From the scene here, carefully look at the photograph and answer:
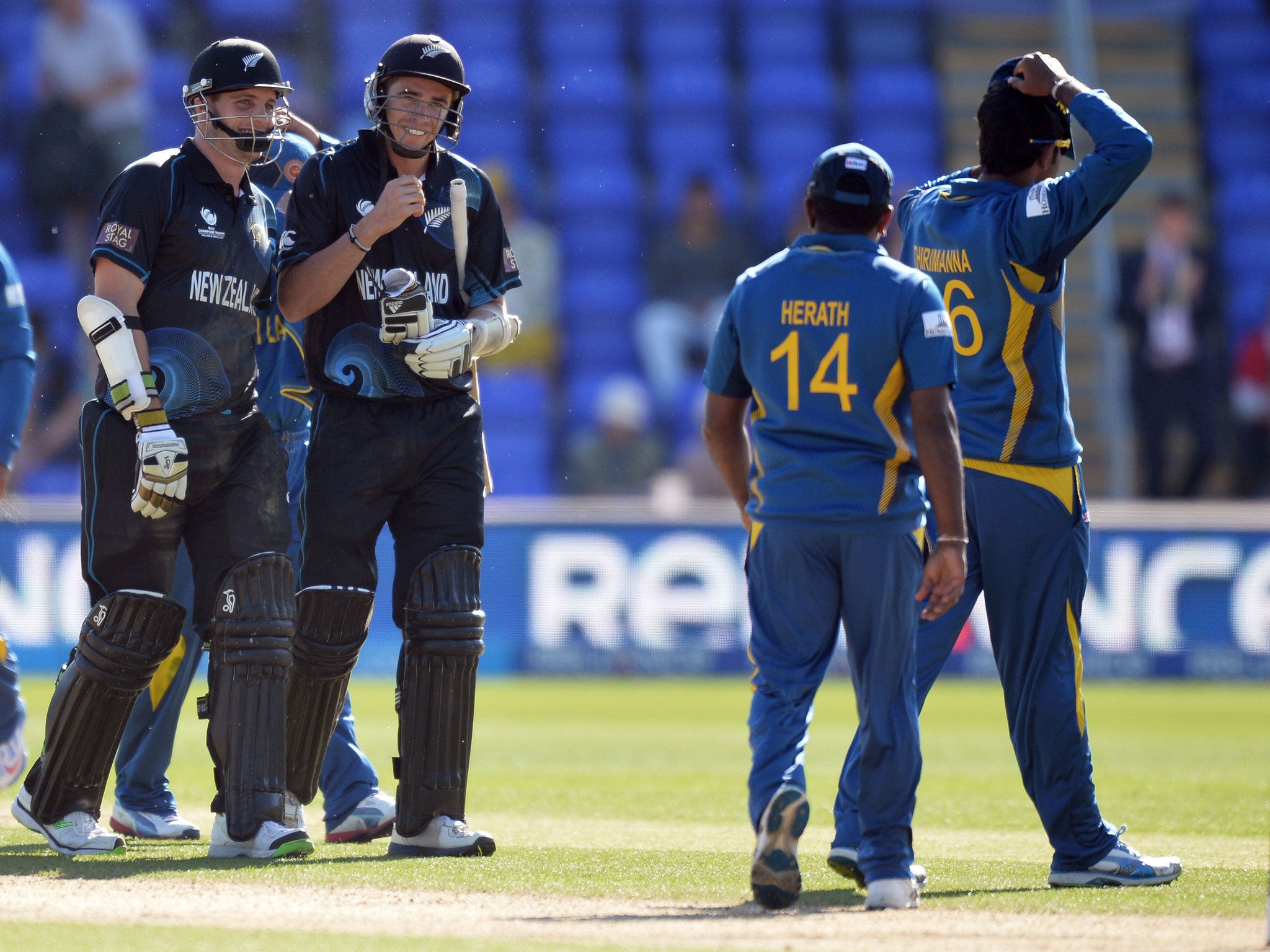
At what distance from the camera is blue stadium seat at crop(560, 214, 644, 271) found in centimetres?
1652

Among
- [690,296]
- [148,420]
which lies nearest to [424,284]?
[148,420]

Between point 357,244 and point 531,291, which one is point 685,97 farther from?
point 357,244

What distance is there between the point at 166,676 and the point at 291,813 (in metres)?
1.02

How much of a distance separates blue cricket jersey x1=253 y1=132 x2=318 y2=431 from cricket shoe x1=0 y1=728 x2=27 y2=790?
1484mm

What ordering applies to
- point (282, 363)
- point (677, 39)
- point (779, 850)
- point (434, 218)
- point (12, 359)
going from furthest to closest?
point (677, 39), point (12, 359), point (282, 363), point (434, 218), point (779, 850)

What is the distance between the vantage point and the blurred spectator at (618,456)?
47.3ft

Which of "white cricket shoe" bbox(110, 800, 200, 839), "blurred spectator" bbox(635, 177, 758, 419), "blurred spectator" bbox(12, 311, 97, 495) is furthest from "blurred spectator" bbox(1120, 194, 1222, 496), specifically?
"white cricket shoe" bbox(110, 800, 200, 839)

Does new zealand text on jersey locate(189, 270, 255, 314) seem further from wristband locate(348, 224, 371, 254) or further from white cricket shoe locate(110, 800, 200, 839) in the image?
white cricket shoe locate(110, 800, 200, 839)

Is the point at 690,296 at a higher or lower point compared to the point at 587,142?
lower

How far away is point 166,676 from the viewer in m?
6.16

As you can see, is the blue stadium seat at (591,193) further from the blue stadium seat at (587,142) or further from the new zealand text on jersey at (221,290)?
the new zealand text on jersey at (221,290)

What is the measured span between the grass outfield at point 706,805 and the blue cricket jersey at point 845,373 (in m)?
1.00

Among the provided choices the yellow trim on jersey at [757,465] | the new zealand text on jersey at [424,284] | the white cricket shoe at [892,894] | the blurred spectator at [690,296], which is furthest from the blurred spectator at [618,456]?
the white cricket shoe at [892,894]

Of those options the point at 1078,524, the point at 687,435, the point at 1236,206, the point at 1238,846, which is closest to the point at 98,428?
the point at 1078,524
